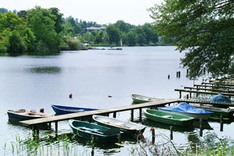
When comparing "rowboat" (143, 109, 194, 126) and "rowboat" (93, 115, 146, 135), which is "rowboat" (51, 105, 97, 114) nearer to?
"rowboat" (93, 115, 146, 135)

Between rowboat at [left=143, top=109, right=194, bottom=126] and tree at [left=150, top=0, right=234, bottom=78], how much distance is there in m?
3.84

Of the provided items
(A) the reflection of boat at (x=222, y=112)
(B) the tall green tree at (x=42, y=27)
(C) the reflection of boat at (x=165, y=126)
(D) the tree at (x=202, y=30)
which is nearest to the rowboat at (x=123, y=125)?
(C) the reflection of boat at (x=165, y=126)

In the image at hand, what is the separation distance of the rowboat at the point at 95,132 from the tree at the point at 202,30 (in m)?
7.90

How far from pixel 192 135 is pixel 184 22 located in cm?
840

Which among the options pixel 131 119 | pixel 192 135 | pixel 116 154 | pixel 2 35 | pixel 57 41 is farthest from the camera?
pixel 57 41

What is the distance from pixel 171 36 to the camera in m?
25.4

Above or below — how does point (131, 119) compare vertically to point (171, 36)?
below

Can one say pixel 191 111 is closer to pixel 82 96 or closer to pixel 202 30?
pixel 202 30

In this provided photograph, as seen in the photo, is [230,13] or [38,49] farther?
[38,49]

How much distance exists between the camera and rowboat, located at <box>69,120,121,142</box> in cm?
2078

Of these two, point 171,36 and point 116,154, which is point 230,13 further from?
point 116,154

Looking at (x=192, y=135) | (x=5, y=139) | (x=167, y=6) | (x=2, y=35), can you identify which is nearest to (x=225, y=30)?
(x=167, y=6)

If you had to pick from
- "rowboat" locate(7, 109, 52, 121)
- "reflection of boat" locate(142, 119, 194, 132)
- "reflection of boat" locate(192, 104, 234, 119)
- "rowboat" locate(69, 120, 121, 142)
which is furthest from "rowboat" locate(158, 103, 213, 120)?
"rowboat" locate(7, 109, 52, 121)

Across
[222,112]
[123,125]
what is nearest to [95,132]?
[123,125]
